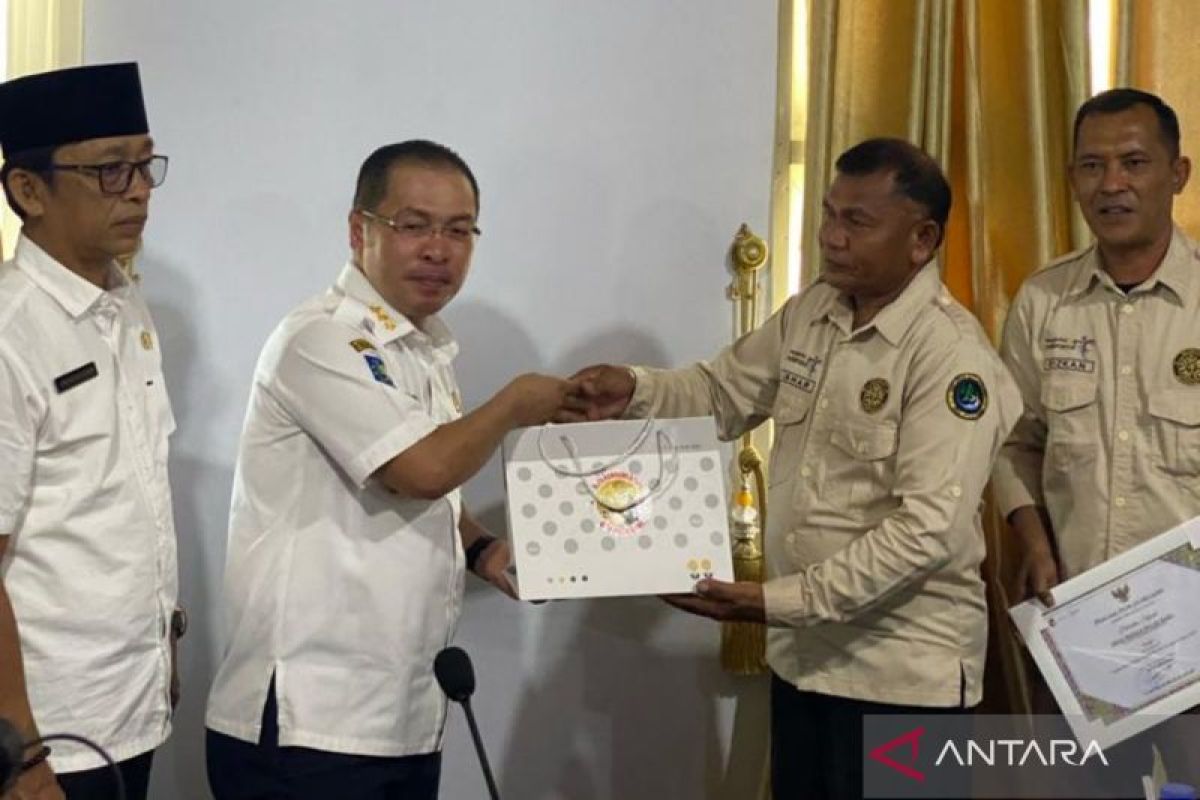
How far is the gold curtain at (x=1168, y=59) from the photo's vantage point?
2.54 meters

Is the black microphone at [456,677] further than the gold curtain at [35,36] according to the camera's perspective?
No

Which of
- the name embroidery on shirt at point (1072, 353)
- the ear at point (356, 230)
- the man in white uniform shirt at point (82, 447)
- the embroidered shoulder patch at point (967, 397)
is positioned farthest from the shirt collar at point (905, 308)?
the man in white uniform shirt at point (82, 447)

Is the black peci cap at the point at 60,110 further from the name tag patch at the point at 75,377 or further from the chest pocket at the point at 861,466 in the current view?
the chest pocket at the point at 861,466

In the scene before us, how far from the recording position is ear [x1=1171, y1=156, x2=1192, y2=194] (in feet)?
7.36

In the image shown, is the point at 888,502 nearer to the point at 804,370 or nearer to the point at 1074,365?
the point at 804,370

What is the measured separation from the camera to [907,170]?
2121 mm

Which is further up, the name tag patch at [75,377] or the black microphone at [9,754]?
the name tag patch at [75,377]

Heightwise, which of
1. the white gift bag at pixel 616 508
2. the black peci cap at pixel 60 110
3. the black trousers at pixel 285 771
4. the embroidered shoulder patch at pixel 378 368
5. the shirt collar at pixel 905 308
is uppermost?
the black peci cap at pixel 60 110

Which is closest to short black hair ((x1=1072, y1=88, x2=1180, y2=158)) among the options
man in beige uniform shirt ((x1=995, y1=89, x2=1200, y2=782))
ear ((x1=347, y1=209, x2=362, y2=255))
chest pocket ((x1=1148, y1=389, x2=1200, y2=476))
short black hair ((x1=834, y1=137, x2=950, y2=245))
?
man in beige uniform shirt ((x1=995, y1=89, x2=1200, y2=782))

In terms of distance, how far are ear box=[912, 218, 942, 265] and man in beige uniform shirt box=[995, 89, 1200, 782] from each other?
0.29 meters

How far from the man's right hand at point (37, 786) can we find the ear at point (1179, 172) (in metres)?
1.87

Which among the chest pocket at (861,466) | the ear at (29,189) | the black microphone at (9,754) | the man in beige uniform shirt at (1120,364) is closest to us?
the black microphone at (9,754)

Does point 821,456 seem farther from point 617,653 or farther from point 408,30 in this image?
point 408,30

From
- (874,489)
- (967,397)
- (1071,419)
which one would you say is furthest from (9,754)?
(1071,419)
